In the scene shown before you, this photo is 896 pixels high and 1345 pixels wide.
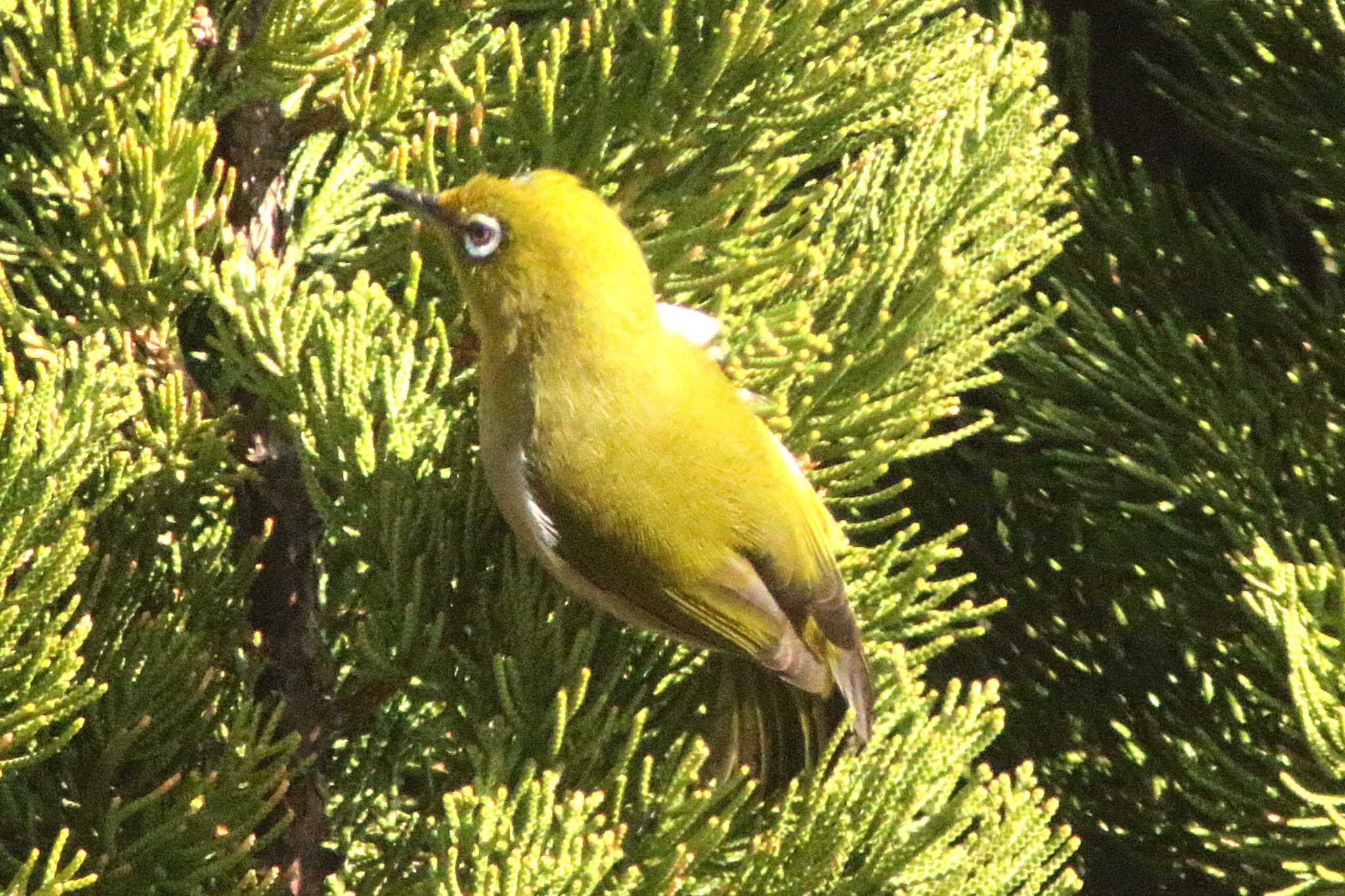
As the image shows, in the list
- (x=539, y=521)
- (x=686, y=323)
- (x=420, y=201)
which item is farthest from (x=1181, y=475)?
(x=420, y=201)

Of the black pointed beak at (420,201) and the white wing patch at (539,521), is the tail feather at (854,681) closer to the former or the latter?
the white wing patch at (539,521)

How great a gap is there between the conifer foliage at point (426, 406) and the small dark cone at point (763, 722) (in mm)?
27

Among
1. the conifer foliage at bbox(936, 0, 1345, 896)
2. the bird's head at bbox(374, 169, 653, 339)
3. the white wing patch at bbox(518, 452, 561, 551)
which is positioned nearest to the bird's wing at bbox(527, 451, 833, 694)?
the white wing patch at bbox(518, 452, 561, 551)

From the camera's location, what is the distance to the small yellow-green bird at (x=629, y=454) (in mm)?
1554

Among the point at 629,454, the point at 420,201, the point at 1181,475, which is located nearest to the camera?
the point at 420,201

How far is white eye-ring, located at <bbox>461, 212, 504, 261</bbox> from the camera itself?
154 cm

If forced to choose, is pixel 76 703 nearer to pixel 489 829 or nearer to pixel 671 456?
pixel 489 829

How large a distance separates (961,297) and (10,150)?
2.82 ft

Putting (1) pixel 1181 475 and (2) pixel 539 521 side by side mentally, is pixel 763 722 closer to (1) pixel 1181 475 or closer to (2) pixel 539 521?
(2) pixel 539 521

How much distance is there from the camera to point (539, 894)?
136cm

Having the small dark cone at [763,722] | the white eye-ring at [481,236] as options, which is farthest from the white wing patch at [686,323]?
the small dark cone at [763,722]

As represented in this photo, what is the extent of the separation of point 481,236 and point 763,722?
1.78 feet

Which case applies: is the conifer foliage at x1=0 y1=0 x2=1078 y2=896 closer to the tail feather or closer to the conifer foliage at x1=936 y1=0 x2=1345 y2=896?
the tail feather

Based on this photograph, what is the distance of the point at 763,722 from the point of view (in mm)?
1670
